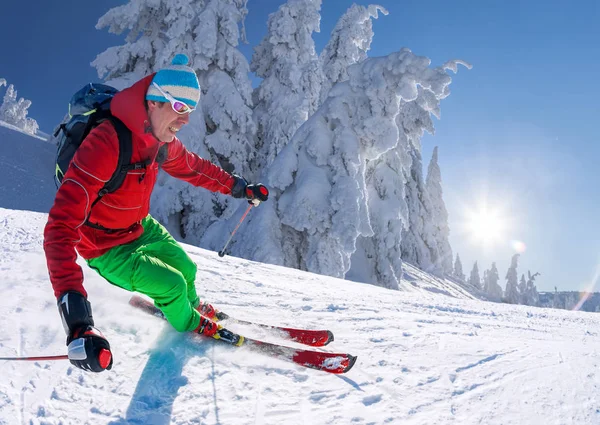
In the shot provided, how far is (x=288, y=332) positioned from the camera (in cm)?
312

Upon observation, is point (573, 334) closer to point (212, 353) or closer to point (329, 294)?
point (329, 294)

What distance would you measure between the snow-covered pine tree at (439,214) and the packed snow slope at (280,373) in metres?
33.2

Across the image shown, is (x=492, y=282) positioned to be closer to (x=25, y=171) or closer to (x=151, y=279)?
(x=25, y=171)

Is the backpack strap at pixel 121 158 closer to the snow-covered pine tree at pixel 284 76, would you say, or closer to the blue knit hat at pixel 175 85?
the blue knit hat at pixel 175 85

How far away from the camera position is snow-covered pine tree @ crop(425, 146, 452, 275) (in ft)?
119

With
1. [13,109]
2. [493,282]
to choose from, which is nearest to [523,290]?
[493,282]

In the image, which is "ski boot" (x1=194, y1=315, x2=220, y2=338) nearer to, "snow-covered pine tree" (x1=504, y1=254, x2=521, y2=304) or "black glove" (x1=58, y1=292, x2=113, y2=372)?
"black glove" (x1=58, y1=292, x2=113, y2=372)

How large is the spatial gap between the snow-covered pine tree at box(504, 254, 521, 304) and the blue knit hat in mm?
52145

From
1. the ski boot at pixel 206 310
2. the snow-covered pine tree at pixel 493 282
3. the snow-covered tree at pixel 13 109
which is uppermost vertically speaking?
the snow-covered tree at pixel 13 109

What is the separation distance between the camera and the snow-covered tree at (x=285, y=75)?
19375 millimetres

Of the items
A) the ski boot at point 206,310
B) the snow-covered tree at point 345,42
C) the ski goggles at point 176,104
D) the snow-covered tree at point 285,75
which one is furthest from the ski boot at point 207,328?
the snow-covered tree at point 345,42

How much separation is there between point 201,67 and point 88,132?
16069mm

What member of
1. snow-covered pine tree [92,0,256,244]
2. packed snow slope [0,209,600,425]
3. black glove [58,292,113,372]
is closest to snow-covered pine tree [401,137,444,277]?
snow-covered pine tree [92,0,256,244]

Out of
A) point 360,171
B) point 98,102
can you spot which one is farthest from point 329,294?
point 360,171
